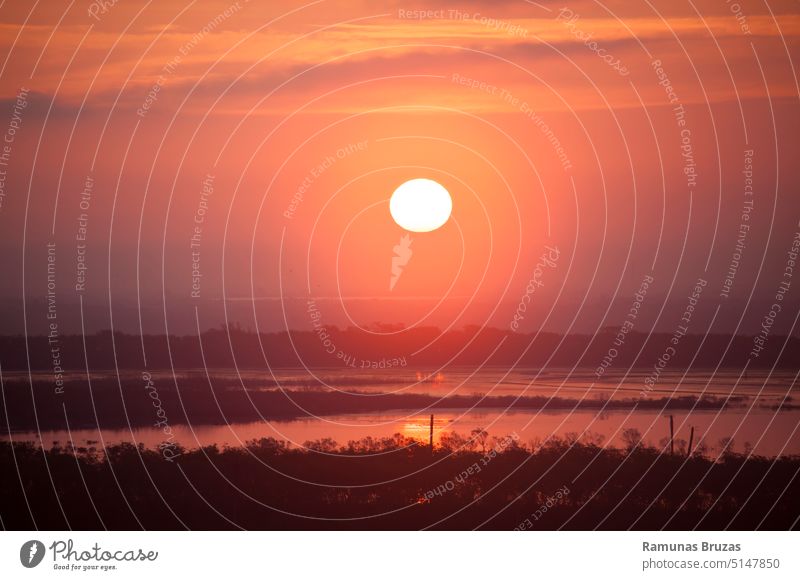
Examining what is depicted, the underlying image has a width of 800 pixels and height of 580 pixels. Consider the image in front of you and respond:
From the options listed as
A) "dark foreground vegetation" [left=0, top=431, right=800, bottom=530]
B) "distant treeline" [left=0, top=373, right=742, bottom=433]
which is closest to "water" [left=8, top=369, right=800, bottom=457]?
"distant treeline" [left=0, top=373, right=742, bottom=433]

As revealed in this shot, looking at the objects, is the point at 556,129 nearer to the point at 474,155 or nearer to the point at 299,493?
the point at 474,155

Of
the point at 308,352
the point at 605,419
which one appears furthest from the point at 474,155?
the point at 308,352

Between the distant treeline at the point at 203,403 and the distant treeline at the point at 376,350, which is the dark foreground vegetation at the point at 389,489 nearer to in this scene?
the distant treeline at the point at 203,403

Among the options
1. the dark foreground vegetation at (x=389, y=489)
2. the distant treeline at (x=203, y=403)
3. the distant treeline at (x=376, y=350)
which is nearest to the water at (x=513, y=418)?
the distant treeline at (x=203, y=403)

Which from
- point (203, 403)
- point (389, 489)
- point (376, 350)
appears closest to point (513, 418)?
point (376, 350)

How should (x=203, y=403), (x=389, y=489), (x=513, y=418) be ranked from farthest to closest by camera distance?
(x=513, y=418) → (x=203, y=403) → (x=389, y=489)

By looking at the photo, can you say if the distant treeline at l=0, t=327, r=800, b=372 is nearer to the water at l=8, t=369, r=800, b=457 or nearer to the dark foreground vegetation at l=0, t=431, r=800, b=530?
the water at l=8, t=369, r=800, b=457

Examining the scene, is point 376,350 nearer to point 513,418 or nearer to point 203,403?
point 513,418
